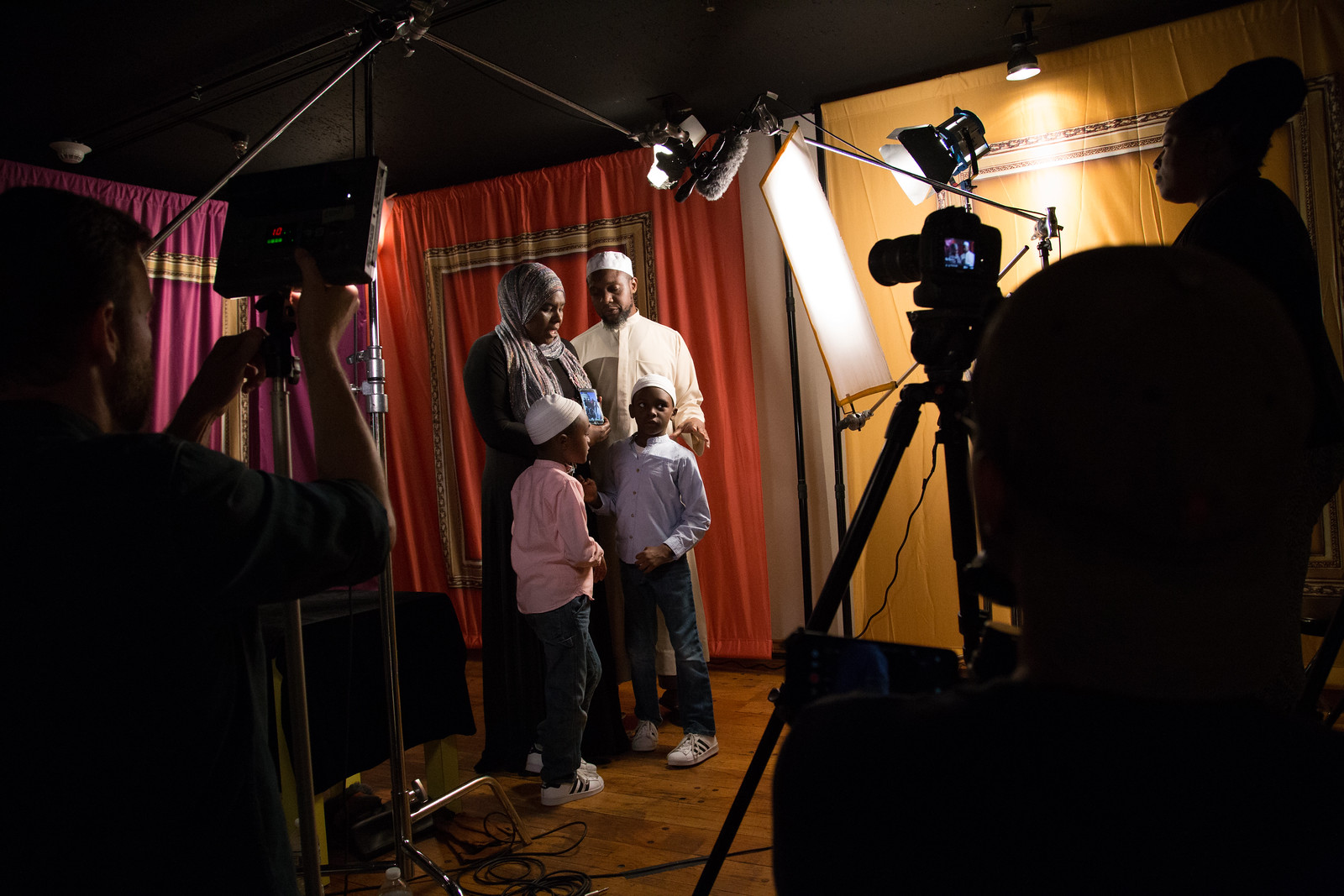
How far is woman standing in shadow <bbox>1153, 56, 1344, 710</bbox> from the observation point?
4.31 feet

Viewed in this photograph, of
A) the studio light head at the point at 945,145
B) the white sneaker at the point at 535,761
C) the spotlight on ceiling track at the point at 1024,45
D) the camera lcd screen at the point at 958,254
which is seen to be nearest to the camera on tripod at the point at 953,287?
the camera lcd screen at the point at 958,254

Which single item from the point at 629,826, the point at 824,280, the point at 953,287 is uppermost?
the point at 824,280

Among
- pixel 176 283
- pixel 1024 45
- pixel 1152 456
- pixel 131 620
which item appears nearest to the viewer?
pixel 1152 456

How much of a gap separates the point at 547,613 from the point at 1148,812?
216 cm

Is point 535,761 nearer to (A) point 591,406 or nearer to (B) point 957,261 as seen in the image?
(A) point 591,406

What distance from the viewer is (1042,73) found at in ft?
10.9

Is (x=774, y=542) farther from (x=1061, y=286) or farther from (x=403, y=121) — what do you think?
(x=1061, y=286)

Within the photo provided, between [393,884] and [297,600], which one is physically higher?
[297,600]

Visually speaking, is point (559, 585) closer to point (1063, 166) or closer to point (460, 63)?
point (460, 63)

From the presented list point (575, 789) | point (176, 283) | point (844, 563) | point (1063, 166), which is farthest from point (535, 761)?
point (176, 283)

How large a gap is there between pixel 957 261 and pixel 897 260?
0.13 metres

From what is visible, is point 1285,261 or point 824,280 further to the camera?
point 824,280

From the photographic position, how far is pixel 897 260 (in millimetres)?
1378

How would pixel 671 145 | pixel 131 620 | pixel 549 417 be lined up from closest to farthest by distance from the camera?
pixel 131 620 < pixel 549 417 < pixel 671 145
